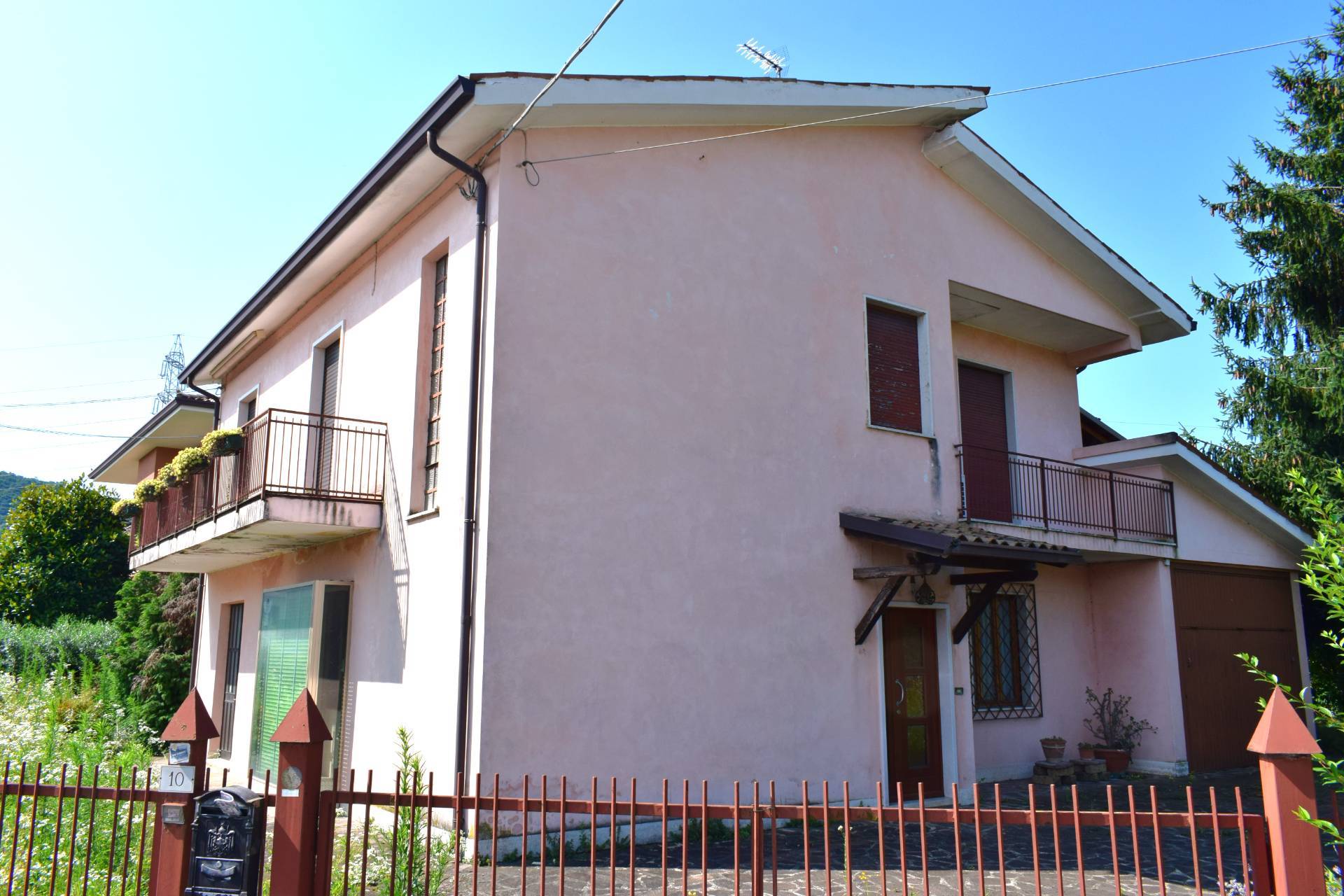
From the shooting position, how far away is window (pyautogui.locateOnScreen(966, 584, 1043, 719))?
13000 millimetres

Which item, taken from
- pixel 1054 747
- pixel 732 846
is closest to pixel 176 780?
pixel 732 846

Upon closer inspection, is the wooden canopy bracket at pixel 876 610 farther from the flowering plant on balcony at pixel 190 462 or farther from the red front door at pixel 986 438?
the flowering plant on balcony at pixel 190 462

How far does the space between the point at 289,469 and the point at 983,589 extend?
299 inches

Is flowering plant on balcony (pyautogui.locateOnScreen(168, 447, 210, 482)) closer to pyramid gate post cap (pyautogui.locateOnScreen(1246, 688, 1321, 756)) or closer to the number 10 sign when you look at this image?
the number 10 sign

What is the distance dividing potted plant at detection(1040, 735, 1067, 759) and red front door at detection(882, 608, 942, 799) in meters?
2.67

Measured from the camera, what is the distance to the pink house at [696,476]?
896 centimetres

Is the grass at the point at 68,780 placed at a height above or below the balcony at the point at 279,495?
below

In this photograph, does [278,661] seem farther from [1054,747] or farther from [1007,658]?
[1054,747]

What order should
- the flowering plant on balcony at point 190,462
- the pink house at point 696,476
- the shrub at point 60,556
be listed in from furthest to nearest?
1. the shrub at point 60,556
2. the flowering plant on balcony at point 190,462
3. the pink house at point 696,476

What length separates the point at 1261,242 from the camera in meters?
18.1

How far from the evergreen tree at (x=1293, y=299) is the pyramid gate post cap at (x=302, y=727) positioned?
1686 cm

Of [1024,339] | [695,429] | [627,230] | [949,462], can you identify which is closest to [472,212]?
[627,230]

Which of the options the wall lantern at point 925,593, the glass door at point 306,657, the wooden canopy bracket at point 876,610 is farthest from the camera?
Answer: the wall lantern at point 925,593

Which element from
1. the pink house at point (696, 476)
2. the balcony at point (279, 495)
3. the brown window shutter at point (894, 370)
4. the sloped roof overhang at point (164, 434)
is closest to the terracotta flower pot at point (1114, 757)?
the pink house at point (696, 476)
